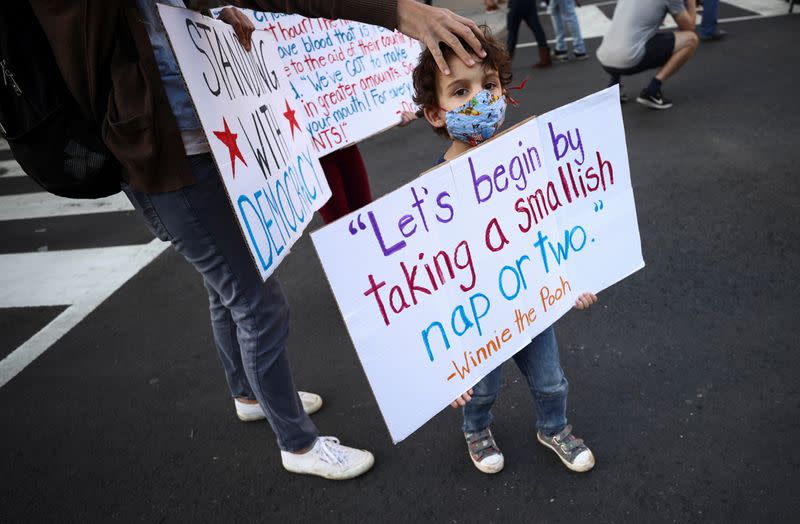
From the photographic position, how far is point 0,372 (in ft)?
12.1

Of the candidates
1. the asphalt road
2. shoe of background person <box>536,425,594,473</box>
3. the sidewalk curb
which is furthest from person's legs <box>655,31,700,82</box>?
the sidewalk curb

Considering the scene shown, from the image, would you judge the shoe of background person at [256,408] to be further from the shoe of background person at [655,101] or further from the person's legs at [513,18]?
the person's legs at [513,18]

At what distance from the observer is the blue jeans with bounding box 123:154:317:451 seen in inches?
74.9

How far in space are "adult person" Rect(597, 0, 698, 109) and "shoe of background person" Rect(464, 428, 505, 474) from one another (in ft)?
15.1

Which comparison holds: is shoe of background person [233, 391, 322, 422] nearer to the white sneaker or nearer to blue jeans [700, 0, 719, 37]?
the white sneaker

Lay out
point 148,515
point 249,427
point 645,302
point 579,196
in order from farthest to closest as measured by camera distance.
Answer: point 645,302
point 249,427
point 148,515
point 579,196

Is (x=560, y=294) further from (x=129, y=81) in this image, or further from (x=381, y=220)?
(x=129, y=81)

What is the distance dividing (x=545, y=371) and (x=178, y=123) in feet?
4.83

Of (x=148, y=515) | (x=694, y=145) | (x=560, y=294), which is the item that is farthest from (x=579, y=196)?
(x=694, y=145)

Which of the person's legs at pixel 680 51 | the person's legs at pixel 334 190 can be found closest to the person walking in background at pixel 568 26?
the person's legs at pixel 680 51

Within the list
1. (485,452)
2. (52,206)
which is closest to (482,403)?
(485,452)

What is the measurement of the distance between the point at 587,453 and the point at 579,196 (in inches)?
39.1

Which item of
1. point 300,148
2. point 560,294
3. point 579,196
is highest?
point 300,148

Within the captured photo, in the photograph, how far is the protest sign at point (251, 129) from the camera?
1812 mm
